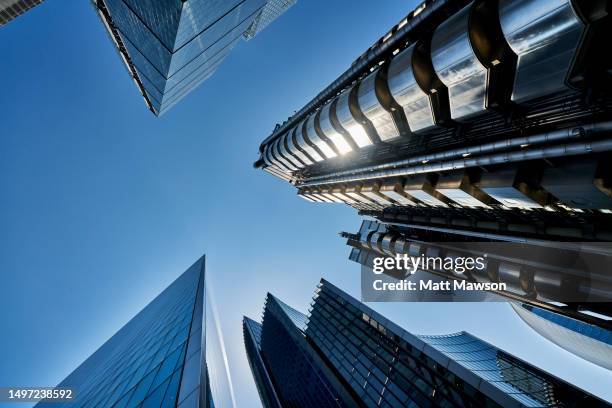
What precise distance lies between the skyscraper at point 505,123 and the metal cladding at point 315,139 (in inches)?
75.6

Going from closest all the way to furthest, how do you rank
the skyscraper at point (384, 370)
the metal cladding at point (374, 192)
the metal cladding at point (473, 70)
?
the metal cladding at point (473, 70) → the metal cladding at point (374, 192) → the skyscraper at point (384, 370)

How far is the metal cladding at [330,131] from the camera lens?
17.6m

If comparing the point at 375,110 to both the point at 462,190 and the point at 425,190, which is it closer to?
the point at 425,190

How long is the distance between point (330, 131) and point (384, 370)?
33.0m

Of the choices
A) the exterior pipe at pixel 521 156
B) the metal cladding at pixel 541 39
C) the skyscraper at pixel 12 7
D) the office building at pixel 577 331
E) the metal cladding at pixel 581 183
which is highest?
the metal cladding at pixel 541 39

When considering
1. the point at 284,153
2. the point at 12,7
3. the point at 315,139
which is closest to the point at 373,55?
the point at 315,139

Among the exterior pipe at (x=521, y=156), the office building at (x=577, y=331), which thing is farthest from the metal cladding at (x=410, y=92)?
the office building at (x=577, y=331)

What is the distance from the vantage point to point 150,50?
20.4m

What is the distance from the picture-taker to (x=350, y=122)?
15.7 m

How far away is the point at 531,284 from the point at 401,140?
9.04 meters

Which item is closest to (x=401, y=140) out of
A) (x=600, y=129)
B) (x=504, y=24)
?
(x=504, y=24)

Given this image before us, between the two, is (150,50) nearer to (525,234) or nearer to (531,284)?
(525,234)

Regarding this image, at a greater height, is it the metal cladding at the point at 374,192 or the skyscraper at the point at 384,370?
the metal cladding at the point at 374,192

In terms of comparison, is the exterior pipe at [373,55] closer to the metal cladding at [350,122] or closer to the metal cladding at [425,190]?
the metal cladding at [350,122]
